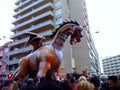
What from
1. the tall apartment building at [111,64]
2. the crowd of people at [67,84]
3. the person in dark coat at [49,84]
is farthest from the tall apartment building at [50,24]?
the tall apartment building at [111,64]

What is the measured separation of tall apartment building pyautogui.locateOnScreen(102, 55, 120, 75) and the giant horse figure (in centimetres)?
17099

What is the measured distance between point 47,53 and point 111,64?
181 m

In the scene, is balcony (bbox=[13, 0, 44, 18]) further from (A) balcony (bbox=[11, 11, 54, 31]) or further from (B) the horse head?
(B) the horse head

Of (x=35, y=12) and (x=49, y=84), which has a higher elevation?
(x=35, y=12)

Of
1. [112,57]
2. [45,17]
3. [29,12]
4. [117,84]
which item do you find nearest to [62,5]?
[45,17]

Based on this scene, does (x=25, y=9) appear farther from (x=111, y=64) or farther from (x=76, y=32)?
(x=111, y=64)

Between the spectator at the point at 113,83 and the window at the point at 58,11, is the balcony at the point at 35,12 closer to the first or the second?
the window at the point at 58,11

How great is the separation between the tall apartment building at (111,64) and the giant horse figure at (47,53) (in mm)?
170987

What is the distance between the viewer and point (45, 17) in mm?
45312

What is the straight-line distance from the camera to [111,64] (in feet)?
602

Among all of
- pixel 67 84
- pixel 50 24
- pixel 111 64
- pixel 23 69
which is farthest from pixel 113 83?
pixel 111 64

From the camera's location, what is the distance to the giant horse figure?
8297 millimetres

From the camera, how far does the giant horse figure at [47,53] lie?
8297 millimetres

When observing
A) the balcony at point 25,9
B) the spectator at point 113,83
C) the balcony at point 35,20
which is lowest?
the spectator at point 113,83
